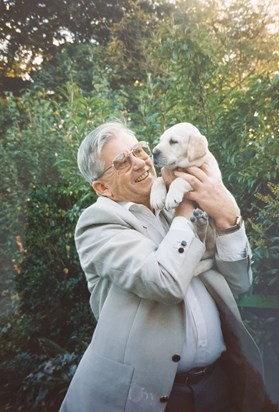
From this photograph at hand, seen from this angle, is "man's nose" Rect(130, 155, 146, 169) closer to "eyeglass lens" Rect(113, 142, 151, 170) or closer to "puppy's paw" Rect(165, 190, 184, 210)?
"eyeglass lens" Rect(113, 142, 151, 170)

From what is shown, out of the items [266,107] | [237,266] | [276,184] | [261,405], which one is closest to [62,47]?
[266,107]

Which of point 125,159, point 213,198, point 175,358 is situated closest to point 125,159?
point 125,159

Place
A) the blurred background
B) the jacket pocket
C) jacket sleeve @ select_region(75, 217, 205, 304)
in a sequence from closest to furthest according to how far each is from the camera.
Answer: jacket sleeve @ select_region(75, 217, 205, 304) < the jacket pocket < the blurred background

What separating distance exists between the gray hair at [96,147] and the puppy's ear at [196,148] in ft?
0.70

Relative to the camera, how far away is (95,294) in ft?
Answer: 5.02

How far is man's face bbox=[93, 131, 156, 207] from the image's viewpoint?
4.84 ft

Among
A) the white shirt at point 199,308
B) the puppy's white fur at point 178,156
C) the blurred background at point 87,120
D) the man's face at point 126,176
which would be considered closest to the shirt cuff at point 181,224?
the white shirt at point 199,308

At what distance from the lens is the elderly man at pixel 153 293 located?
1.31 meters

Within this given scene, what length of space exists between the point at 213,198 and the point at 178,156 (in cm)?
20

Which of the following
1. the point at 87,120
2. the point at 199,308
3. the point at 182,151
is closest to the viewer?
the point at 199,308

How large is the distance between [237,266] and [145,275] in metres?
0.38

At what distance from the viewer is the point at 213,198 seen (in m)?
1.43

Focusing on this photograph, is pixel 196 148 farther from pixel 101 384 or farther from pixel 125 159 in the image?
pixel 101 384

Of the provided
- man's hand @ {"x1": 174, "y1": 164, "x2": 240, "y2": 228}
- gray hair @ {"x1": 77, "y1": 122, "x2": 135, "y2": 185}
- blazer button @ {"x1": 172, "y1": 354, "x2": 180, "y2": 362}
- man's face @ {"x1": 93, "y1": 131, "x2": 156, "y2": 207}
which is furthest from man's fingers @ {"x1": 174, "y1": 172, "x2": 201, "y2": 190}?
blazer button @ {"x1": 172, "y1": 354, "x2": 180, "y2": 362}
